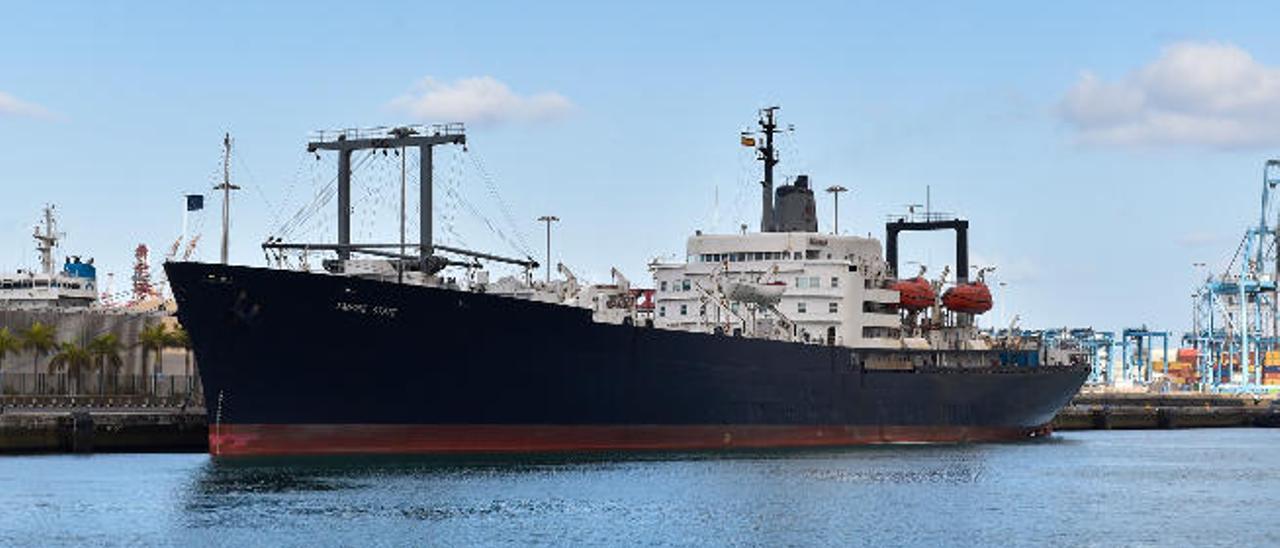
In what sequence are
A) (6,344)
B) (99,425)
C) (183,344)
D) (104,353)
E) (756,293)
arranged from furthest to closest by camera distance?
(183,344) < (104,353) < (6,344) < (756,293) < (99,425)

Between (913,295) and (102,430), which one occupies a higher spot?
(913,295)

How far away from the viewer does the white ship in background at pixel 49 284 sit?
11775 cm

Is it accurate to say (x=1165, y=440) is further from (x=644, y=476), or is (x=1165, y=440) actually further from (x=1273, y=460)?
(x=644, y=476)

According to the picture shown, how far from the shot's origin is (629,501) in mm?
52875

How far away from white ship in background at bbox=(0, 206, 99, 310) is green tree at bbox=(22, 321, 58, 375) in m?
20.7

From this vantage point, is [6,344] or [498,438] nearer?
[498,438]

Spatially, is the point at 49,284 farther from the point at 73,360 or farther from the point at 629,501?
the point at 629,501

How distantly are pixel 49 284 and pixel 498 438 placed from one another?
62.5 metres

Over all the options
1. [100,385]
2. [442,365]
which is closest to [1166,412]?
[100,385]

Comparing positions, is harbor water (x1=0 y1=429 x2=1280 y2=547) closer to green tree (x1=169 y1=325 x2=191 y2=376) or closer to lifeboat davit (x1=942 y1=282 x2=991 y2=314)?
lifeboat davit (x1=942 y1=282 x2=991 y2=314)

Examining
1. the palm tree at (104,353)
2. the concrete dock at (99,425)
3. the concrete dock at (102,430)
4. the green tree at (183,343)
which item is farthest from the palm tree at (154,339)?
the concrete dock at (102,430)

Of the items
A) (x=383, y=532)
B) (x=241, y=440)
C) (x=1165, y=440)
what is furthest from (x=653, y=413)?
(x=1165, y=440)

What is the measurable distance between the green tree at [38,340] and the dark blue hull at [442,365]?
30035 mm

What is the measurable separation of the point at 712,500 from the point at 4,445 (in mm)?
31058
